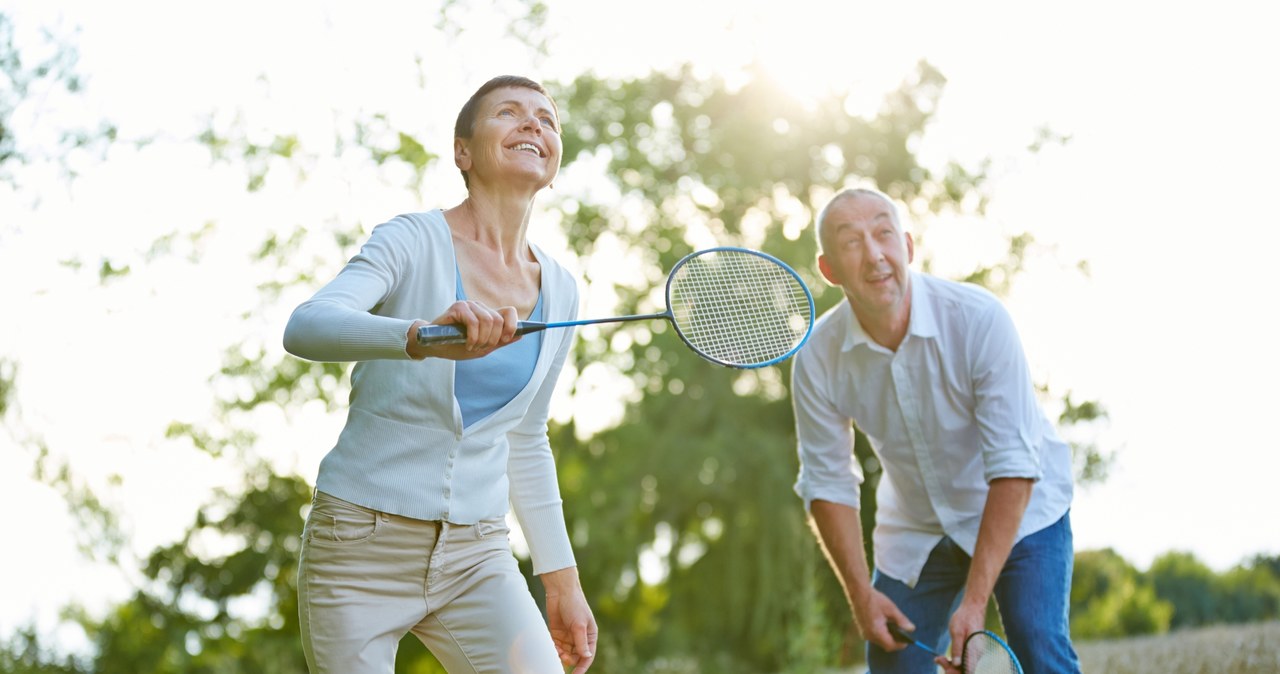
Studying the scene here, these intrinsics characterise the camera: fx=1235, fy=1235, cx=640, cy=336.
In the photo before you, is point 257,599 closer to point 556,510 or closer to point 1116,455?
point 1116,455

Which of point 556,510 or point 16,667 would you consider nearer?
point 556,510

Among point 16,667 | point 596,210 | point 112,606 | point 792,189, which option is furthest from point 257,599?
point 792,189

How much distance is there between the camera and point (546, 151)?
311 cm

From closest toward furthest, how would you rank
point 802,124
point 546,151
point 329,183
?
point 546,151 → point 329,183 → point 802,124

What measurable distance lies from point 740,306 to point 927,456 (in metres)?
1.06

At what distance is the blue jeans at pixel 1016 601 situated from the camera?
404cm

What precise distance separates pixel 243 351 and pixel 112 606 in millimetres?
4361

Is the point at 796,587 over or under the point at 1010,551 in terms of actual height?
under

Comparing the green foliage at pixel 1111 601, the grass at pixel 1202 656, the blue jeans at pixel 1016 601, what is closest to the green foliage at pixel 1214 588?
the green foliage at pixel 1111 601

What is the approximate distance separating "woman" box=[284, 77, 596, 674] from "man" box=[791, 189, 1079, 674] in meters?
1.62

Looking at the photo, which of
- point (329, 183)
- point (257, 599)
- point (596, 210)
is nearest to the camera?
point (329, 183)

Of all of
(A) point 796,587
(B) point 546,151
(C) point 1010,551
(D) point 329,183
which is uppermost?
(D) point 329,183

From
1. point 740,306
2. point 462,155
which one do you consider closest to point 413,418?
point 462,155

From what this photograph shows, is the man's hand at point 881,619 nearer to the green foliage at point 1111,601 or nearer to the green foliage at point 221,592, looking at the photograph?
the green foliage at point 221,592
